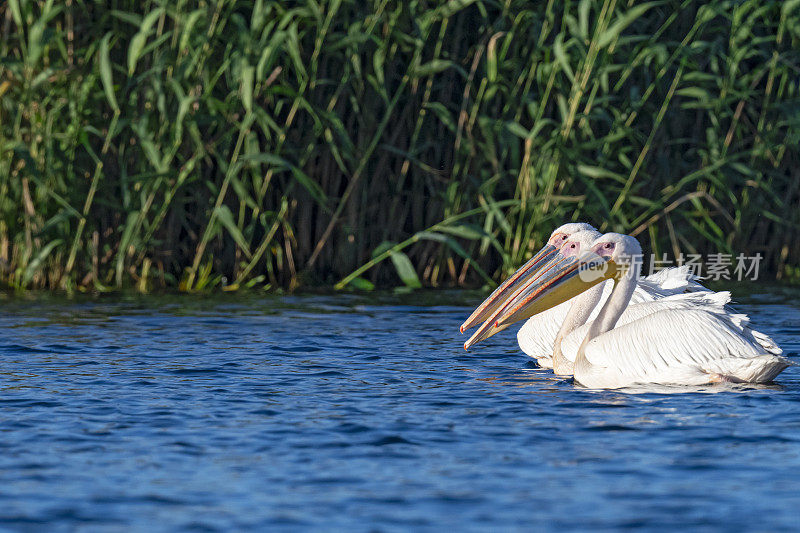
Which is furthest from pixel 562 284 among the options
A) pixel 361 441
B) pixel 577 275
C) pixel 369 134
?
pixel 369 134

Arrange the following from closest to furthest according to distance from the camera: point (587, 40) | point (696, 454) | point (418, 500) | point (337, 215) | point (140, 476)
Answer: point (418, 500), point (140, 476), point (696, 454), point (587, 40), point (337, 215)

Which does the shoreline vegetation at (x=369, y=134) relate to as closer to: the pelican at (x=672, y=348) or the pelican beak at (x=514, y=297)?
the pelican beak at (x=514, y=297)

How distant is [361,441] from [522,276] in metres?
2.38

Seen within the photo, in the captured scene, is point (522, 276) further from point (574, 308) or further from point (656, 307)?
point (656, 307)

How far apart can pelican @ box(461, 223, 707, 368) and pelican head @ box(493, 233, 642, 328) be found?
65mm

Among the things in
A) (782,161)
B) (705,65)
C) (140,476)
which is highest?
(705,65)

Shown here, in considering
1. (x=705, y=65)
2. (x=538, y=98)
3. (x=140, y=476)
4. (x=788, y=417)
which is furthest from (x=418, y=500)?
(x=705, y=65)

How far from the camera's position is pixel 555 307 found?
715 cm

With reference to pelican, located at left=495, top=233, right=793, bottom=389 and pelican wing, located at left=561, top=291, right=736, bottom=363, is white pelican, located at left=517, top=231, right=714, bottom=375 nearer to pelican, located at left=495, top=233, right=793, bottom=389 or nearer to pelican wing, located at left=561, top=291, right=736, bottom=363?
pelican wing, located at left=561, top=291, right=736, bottom=363

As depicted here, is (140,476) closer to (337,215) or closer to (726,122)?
(337,215)

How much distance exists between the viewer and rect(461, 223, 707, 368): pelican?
6605mm

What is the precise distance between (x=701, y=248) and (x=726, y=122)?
101 centimetres

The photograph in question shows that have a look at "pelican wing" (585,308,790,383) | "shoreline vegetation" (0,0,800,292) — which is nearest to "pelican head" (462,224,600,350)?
"pelican wing" (585,308,790,383)

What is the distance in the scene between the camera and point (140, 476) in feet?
13.4
